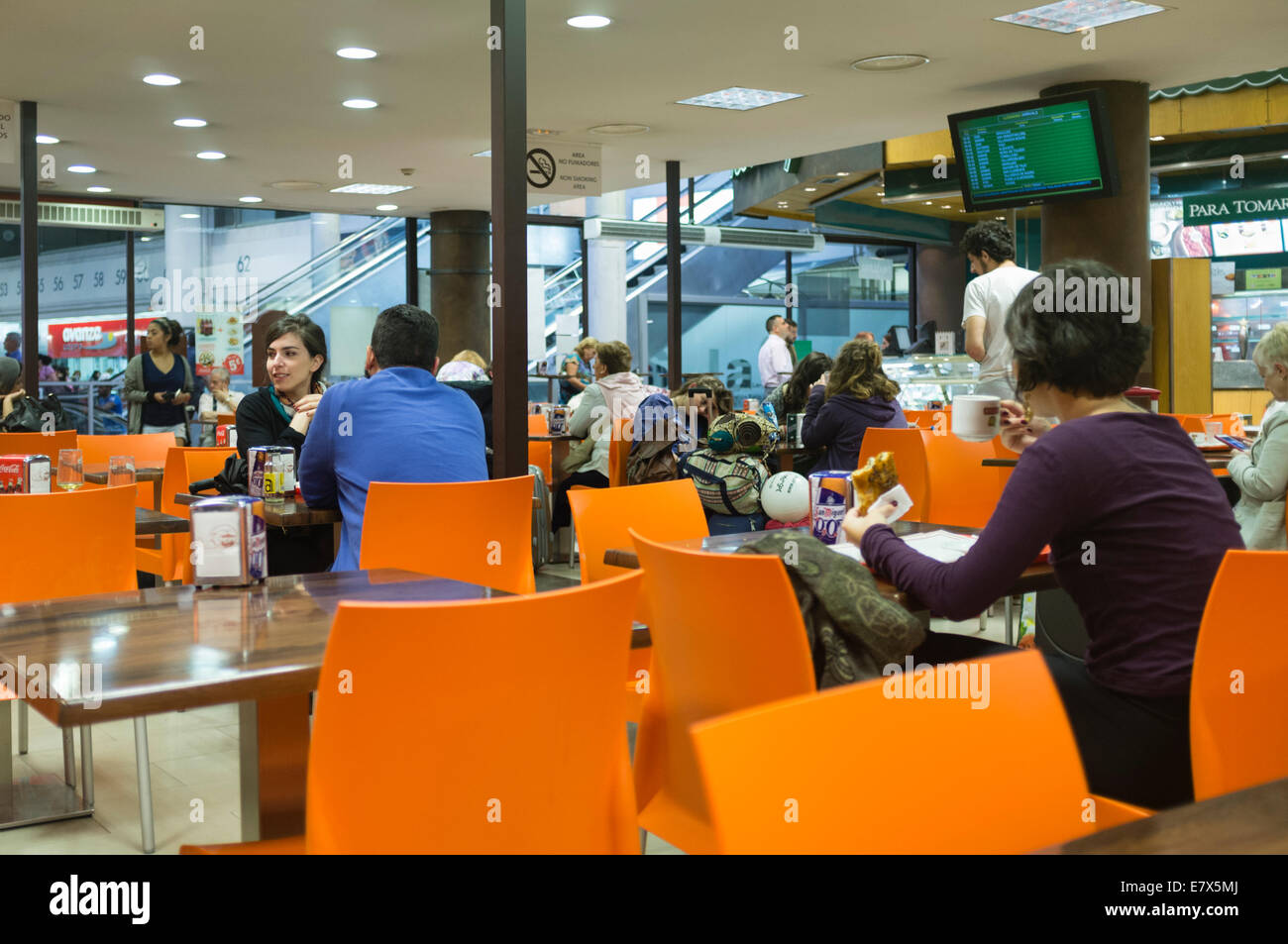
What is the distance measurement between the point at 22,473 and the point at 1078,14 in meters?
5.26

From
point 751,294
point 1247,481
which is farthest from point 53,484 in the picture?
point 751,294

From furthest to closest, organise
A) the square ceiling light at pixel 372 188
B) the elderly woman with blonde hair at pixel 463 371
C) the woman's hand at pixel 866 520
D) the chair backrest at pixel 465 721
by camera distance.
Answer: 1. the square ceiling light at pixel 372 188
2. the elderly woman with blonde hair at pixel 463 371
3. the woman's hand at pixel 866 520
4. the chair backrest at pixel 465 721

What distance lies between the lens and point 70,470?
395cm

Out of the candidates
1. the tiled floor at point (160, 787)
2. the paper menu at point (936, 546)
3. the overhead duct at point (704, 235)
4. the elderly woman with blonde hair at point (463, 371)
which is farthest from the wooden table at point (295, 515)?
the overhead duct at point (704, 235)

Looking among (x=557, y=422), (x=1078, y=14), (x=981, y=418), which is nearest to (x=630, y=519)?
(x=981, y=418)

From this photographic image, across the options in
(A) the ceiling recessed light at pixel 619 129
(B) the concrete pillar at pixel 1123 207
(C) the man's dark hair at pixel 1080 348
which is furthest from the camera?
(A) the ceiling recessed light at pixel 619 129

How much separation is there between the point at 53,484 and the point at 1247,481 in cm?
395

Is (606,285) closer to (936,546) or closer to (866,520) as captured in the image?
(936,546)

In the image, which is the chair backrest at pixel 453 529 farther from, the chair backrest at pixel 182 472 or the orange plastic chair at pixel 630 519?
the chair backrest at pixel 182 472

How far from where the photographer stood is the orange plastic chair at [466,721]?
1.36 meters

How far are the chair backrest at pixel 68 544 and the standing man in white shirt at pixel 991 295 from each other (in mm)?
3963

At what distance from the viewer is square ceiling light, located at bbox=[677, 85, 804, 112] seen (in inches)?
305

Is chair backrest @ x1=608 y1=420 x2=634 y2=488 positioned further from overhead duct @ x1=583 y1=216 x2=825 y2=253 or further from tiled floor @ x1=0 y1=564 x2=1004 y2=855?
overhead duct @ x1=583 y1=216 x2=825 y2=253
